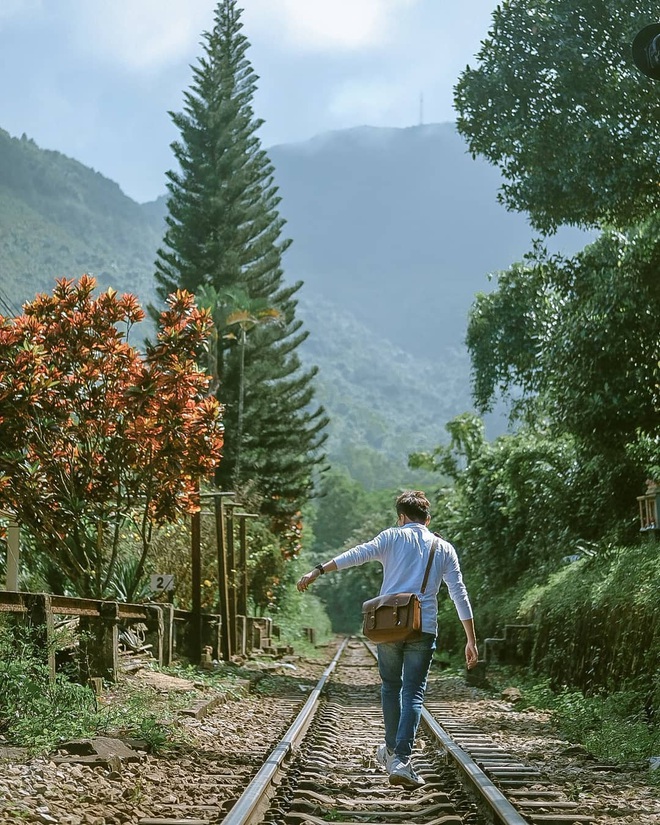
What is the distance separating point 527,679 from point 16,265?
546 feet

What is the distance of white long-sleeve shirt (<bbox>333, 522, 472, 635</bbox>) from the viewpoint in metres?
6.43

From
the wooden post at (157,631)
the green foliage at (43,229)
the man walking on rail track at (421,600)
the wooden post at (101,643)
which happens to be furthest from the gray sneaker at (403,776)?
the green foliage at (43,229)

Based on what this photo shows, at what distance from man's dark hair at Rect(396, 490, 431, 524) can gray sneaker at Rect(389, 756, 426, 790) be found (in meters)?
1.40

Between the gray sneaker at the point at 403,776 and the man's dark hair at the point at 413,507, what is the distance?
140 centimetres

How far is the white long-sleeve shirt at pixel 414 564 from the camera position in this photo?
21.1ft

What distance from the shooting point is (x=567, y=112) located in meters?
16.7

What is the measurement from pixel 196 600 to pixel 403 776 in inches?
414

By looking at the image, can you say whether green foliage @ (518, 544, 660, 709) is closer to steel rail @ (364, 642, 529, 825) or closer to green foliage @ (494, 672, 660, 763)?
green foliage @ (494, 672, 660, 763)

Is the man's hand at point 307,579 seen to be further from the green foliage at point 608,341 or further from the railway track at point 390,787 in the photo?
the green foliage at point 608,341

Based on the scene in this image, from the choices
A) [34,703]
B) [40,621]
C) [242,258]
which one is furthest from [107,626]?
[242,258]

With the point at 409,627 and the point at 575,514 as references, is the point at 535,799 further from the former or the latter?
the point at 575,514

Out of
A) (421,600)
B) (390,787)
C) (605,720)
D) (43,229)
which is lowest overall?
(605,720)

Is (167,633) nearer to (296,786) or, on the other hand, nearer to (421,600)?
(296,786)

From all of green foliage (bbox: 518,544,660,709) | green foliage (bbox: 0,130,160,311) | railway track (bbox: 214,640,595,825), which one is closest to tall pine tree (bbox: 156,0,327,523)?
green foliage (bbox: 518,544,660,709)
